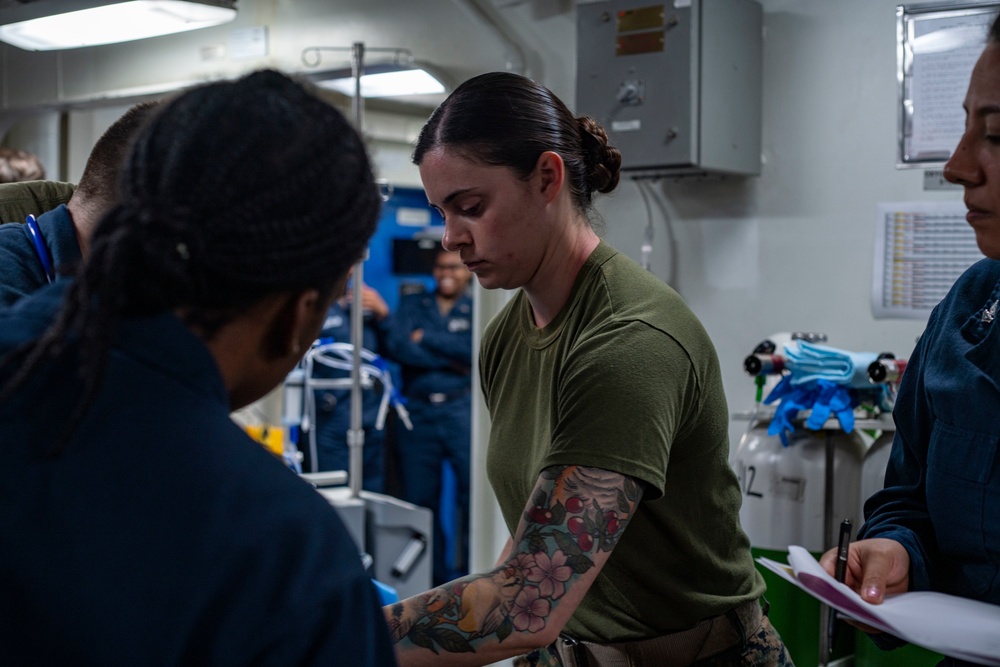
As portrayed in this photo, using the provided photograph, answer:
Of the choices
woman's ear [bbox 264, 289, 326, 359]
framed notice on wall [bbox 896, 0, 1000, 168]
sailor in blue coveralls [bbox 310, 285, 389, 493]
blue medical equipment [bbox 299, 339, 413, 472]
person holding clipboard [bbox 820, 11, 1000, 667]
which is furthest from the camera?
sailor in blue coveralls [bbox 310, 285, 389, 493]

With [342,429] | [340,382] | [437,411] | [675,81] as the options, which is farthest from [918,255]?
[342,429]

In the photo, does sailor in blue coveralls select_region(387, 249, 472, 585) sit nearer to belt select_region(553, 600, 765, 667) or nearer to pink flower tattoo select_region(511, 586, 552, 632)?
belt select_region(553, 600, 765, 667)

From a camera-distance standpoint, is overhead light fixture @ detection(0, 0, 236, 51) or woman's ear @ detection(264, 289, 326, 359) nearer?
woman's ear @ detection(264, 289, 326, 359)

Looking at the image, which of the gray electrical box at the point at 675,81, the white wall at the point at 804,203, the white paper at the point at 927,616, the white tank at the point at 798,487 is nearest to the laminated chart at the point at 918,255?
the white wall at the point at 804,203

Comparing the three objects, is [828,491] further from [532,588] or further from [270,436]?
[270,436]

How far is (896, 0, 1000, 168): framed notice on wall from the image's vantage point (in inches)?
98.8

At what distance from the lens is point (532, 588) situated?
3.53 feet

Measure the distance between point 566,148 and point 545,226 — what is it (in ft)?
0.38

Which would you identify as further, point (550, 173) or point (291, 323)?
point (550, 173)

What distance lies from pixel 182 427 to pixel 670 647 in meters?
0.82

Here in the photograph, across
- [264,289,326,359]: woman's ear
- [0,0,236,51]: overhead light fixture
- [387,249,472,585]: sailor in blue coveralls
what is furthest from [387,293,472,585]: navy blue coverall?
[264,289,326,359]: woman's ear

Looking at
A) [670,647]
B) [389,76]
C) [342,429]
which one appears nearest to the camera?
[670,647]

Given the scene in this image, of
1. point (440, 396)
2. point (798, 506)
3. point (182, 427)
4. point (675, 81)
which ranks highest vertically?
point (675, 81)

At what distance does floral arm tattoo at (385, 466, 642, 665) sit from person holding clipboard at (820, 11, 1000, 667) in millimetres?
284
